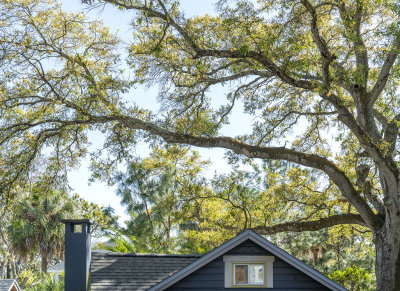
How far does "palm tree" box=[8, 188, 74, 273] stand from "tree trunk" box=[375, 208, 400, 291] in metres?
19.1

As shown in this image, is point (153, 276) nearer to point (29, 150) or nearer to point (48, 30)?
point (29, 150)

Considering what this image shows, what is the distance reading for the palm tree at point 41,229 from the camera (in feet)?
93.1

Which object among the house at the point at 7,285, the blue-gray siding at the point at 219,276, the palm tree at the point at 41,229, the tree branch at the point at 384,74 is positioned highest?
the tree branch at the point at 384,74

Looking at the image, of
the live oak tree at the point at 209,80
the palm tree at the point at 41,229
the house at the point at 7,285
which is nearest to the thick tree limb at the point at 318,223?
the live oak tree at the point at 209,80

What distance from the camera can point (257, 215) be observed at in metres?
20.7

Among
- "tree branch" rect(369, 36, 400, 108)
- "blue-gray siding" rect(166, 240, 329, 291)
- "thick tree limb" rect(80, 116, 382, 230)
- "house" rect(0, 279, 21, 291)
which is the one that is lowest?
"house" rect(0, 279, 21, 291)

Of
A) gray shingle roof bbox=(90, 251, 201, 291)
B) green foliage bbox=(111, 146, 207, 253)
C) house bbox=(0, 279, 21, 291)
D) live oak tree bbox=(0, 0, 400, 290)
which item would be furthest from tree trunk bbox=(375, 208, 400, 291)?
house bbox=(0, 279, 21, 291)

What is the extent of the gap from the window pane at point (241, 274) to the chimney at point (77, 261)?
3953 mm

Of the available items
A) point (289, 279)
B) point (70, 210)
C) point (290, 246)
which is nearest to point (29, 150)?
point (289, 279)

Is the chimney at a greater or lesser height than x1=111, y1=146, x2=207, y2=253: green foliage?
lesser

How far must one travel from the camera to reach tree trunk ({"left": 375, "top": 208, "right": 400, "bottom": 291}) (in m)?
14.1

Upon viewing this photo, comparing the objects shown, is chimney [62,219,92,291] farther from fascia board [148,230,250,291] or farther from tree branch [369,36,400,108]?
tree branch [369,36,400,108]

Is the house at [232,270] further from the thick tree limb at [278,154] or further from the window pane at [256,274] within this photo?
the thick tree limb at [278,154]

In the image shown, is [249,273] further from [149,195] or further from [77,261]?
[149,195]
